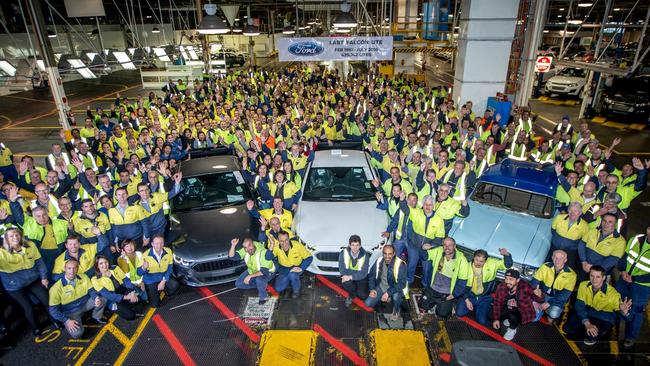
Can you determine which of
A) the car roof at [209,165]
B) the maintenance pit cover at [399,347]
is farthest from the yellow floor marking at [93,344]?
the maintenance pit cover at [399,347]

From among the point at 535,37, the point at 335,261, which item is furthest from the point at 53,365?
the point at 535,37

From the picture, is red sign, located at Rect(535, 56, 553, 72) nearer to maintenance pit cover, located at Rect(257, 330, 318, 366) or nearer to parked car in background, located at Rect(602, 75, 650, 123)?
parked car in background, located at Rect(602, 75, 650, 123)

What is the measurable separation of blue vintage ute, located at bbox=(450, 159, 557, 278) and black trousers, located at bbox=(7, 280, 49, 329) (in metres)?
5.89

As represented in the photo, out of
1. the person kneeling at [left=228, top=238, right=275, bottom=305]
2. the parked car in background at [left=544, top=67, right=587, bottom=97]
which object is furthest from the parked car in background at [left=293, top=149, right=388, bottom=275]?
the parked car in background at [left=544, top=67, right=587, bottom=97]

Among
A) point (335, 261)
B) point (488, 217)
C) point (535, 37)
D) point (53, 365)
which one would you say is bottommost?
point (53, 365)

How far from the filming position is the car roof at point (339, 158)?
22.2 ft

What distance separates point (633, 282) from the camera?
4.50 meters

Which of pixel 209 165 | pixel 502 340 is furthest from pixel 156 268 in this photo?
pixel 502 340

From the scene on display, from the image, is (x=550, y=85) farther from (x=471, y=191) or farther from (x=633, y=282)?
(x=633, y=282)

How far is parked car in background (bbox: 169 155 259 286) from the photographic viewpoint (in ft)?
17.8

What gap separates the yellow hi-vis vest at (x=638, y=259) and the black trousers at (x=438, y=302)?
215cm

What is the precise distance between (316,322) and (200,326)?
5.33 feet

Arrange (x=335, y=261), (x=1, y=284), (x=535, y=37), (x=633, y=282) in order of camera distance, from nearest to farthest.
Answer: (x=633, y=282), (x=1, y=284), (x=335, y=261), (x=535, y=37)

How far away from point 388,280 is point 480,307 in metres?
1.31
